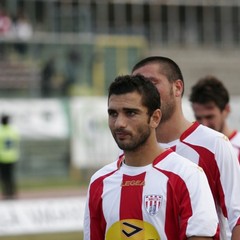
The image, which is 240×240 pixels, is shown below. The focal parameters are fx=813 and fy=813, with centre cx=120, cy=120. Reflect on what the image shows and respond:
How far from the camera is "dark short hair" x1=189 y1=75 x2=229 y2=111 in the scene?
18.6 feet

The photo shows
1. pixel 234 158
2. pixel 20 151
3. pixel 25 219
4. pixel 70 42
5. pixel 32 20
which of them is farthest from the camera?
pixel 32 20

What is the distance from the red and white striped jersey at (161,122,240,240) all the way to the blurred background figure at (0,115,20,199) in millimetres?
14218

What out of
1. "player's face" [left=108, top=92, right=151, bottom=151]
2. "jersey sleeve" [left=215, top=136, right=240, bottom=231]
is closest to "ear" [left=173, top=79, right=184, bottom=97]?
"jersey sleeve" [left=215, top=136, right=240, bottom=231]

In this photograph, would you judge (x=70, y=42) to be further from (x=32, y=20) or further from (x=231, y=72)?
(x=231, y=72)

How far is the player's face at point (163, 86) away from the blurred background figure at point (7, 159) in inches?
561

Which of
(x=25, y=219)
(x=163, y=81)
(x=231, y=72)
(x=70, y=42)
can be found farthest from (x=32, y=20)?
(x=163, y=81)

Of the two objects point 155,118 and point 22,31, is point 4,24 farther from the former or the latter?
point 155,118

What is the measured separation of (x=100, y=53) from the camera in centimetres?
2234

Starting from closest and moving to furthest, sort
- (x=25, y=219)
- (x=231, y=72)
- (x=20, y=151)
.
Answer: (x=25, y=219), (x=20, y=151), (x=231, y=72)

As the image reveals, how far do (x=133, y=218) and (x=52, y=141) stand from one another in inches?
693

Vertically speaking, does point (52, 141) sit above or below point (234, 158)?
below

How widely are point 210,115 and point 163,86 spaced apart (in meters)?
1.27

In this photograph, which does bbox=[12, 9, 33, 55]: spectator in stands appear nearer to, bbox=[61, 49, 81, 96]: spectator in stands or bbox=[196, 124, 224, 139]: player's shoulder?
bbox=[61, 49, 81, 96]: spectator in stands

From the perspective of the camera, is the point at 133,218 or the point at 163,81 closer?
the point at 133,218
